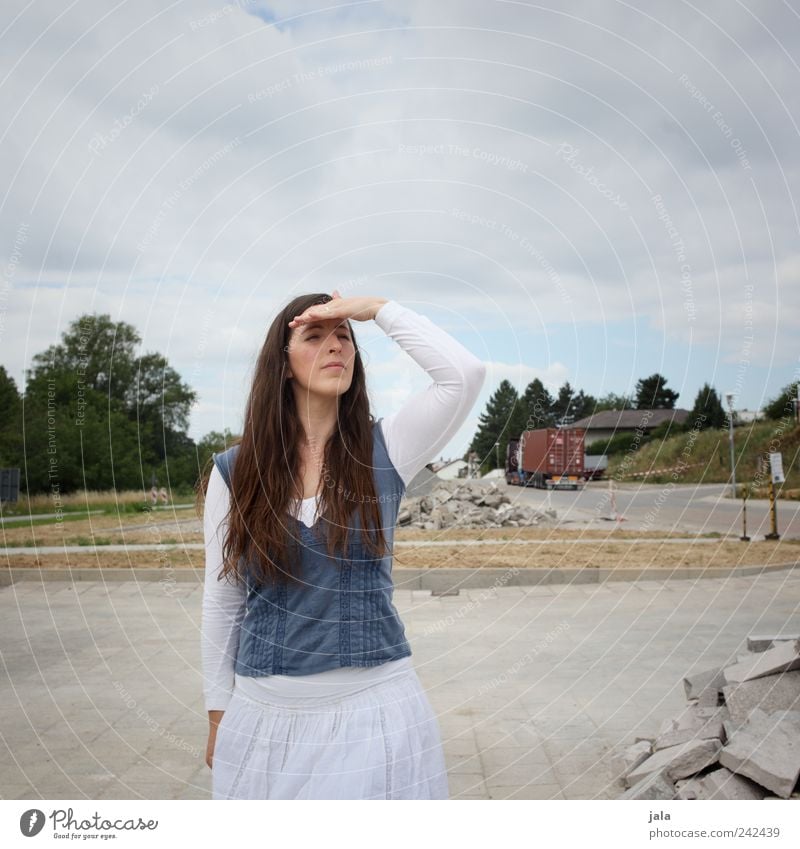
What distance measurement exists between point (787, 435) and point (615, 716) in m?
11.1

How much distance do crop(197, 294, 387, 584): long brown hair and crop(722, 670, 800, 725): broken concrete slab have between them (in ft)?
9.28

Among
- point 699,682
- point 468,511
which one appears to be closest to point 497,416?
point 699,682

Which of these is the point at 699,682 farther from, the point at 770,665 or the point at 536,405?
the point at 536,405

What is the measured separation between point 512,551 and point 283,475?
11739mm

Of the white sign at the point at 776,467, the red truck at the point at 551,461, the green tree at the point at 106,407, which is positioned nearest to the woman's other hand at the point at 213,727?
the green tree at the point at 106,407

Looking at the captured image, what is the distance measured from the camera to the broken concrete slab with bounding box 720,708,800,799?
374 cm

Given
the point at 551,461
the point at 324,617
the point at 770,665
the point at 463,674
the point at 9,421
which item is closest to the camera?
the point at 324,617

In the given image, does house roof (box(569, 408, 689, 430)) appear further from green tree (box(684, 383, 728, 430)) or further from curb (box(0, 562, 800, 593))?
curb (box(0, 562, 800, 593))

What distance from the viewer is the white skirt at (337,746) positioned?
7.29 feet

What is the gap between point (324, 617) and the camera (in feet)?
7.27

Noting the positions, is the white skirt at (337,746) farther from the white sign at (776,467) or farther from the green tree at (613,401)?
the white sign at (776,467)

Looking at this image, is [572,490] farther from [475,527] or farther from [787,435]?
[787,435]

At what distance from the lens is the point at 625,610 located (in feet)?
30.7

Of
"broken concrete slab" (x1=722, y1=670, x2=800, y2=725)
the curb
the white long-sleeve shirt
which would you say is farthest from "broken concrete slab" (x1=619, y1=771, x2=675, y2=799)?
the curb
